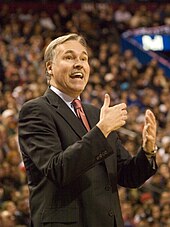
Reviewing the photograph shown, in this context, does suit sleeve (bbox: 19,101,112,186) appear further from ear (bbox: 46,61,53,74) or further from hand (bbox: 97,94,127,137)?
ear (bbox: 46,61,53,74)

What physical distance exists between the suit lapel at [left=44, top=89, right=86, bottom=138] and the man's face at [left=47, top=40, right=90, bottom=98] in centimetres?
5

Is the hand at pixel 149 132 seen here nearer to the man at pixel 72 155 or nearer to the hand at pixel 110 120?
the man at pixel 72 155

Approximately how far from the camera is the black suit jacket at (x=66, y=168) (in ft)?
7.63

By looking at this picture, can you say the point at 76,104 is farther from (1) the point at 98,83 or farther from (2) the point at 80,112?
(1) the point at 98,83

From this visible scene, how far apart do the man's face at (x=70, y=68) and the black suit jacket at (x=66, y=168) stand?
2.8 inches

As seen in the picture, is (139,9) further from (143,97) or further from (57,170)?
(57,170)

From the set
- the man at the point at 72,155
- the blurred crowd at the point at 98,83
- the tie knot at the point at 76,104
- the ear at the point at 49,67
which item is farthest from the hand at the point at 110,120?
the blurred crowd at the point at 98,83

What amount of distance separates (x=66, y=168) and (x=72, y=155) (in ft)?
0.18

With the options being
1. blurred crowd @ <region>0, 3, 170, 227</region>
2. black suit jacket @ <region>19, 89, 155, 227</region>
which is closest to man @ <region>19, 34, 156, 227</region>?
black suit jacket @ <region>19, 89, 155, 227</region>

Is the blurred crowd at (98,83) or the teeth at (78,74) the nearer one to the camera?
the teeth at (78,74)

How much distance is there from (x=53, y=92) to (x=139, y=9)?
1391 centimetres

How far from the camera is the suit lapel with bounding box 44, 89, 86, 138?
2.51 metres

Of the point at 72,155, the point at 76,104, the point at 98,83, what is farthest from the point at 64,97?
the point at 98,83

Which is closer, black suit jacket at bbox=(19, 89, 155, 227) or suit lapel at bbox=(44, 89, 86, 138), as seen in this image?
black suit jacket at bbox=(19, 89, 155, 227)
